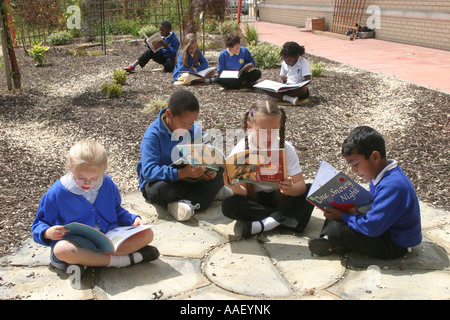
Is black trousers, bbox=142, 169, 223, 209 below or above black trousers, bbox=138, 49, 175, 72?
below

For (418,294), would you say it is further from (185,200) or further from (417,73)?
(417,73)

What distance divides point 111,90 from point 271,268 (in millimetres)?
4675

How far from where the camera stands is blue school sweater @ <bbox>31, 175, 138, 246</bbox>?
265 centimetres

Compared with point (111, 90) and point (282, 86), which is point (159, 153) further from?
point (111, 90)

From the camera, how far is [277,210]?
128 inches

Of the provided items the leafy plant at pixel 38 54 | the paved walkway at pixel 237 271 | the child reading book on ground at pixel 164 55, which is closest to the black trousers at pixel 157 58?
the child reading book on ground at pixel 164 55

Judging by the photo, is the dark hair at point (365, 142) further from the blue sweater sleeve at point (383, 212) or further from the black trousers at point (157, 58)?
the black trousers at point (157, 58)

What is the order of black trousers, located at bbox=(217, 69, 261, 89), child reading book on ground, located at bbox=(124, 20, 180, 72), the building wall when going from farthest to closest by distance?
the building wall → child reading book on ground, located at bbox=(124, 20, 180, 72) → black trousers, located at bbox=(217, 69, 261, 89)

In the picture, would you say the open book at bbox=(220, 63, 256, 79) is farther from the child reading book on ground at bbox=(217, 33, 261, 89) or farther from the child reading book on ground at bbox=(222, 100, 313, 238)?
the child reading book on ground at bbox=(222, 100, 313, 238)

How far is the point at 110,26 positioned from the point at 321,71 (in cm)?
1037

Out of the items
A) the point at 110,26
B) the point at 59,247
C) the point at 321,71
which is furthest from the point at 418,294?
the point at 110,26

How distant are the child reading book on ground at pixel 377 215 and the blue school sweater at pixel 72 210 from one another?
131cm

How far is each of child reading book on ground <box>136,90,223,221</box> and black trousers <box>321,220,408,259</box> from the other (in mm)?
1082

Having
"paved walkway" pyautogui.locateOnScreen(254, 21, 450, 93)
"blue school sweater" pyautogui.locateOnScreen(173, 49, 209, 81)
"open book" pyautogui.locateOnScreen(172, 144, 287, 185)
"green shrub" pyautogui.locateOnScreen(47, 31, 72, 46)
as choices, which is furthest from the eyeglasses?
"green shrub" pyautogui.locateOnScreen(47, 31, 72, 46)
